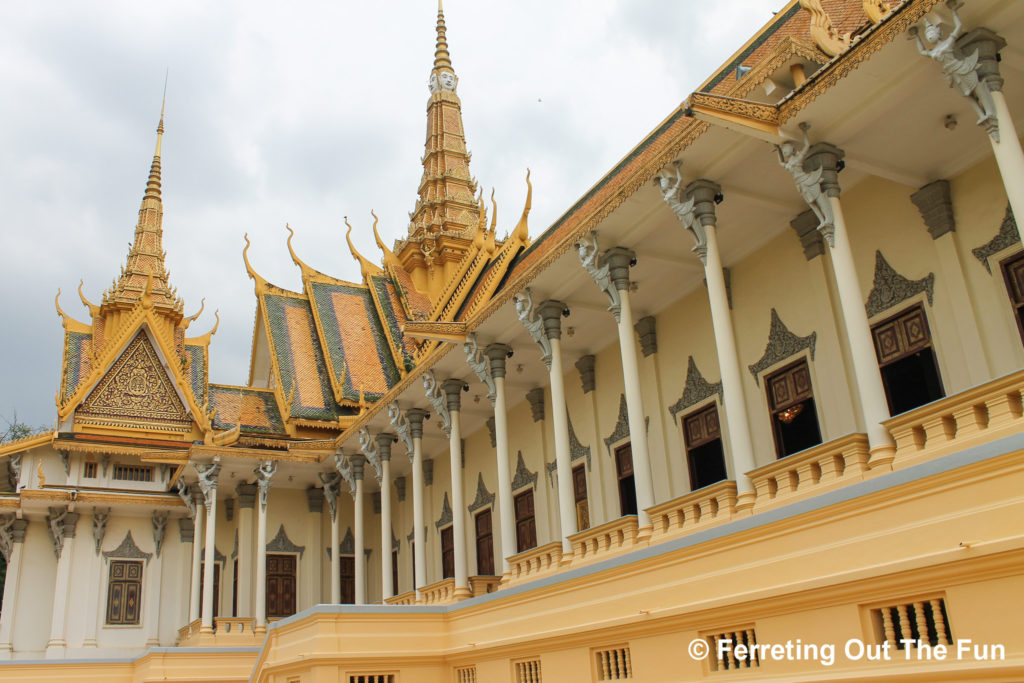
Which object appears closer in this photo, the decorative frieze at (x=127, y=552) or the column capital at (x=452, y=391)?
the column capital at (x=452, y=391)

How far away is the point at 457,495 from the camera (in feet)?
42.0

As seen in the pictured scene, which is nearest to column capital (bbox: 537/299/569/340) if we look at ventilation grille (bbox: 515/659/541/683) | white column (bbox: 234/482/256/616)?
ventilation grille (bbox: 515/659/541/683)

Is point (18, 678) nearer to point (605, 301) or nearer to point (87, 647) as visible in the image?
point (87, 647)

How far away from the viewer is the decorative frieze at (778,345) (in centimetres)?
995

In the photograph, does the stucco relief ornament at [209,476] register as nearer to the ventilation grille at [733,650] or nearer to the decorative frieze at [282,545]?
the decorative frieze at [282,545]

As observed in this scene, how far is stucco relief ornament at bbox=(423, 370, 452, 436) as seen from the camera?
13.5 meters

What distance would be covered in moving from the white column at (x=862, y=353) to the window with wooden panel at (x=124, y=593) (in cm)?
1662

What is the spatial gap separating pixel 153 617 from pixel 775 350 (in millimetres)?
14651

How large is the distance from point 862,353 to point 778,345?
329 cm

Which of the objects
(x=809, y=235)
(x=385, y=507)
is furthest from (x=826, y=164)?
(x=385, y=507)

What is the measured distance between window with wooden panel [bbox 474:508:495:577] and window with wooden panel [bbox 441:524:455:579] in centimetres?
85

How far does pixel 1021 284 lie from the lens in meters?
7.91

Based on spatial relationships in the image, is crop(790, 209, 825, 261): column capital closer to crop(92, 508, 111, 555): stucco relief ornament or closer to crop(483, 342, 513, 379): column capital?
crop(483, 342, 513, 379): column capital

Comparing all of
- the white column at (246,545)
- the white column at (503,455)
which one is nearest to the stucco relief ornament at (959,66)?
A: the white column at (503,455)
